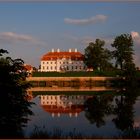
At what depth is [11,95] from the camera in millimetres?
11008

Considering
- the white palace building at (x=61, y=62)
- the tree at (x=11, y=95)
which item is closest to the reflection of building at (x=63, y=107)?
the tree at (x=11, y=95)

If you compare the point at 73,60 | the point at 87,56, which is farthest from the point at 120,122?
the point at 73,60

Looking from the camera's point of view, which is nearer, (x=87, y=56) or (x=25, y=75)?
(x=25, y=75)

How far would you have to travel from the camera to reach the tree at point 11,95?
35.5ft

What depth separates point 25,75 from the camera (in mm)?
11203

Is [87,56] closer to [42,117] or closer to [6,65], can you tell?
[42,117]

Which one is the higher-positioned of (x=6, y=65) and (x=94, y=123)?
(x=6, y=65)

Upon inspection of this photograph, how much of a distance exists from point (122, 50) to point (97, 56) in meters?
7.24

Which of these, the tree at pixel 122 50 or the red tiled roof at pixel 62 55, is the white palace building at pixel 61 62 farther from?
the tree at pixel 122 50

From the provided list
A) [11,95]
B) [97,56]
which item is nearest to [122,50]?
[97,56]

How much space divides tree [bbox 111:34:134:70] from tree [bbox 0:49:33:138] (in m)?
62.8

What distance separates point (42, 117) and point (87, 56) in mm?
58553

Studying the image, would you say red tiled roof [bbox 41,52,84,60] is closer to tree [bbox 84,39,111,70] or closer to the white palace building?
the white palace building

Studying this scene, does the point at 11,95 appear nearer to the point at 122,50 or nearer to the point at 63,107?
the point at 63,107
